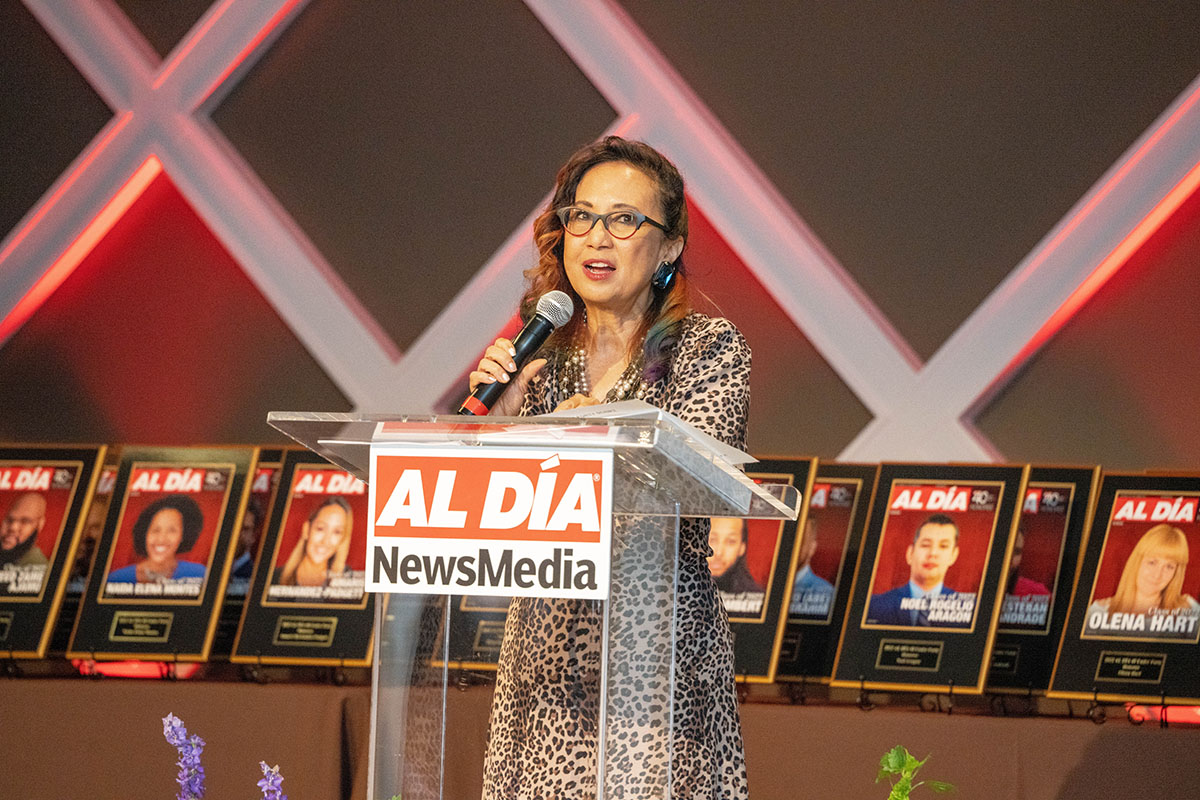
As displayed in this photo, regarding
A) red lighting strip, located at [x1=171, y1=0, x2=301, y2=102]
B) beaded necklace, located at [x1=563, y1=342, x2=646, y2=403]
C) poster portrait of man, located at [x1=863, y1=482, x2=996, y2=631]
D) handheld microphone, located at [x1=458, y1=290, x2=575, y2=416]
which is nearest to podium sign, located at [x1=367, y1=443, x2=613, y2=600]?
handheld microphone, located at [x1=458, y1=290, x2=575, y2=416]

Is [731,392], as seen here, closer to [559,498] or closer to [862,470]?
[559,498]

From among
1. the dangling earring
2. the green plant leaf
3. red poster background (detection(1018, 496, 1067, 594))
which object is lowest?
the green plant leaf

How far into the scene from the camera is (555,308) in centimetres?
186

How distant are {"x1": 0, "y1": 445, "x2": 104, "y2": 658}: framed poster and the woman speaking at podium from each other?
2.11 meters

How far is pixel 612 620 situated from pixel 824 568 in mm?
2096

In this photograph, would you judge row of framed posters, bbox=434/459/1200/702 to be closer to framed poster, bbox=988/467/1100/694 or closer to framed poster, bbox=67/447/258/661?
framed poster, bbox=988/467/1100/694

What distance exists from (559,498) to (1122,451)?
9.09 feet

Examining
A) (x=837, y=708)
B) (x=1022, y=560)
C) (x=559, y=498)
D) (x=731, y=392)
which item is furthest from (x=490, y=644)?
(x=1022, y=560)

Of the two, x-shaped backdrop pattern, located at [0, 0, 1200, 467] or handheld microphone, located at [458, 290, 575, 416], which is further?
x-shaped backdrop pattern, located at [0, 0, 1200, 467]

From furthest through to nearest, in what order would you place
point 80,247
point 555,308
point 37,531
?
point 80,247
point 37,531
point 555,308

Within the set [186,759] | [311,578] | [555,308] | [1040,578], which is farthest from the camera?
[311,578]

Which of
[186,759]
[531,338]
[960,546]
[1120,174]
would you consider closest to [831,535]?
[960,546]

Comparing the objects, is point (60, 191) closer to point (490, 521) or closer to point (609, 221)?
point (609, 221)

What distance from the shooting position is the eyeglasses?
1939 millimetres
